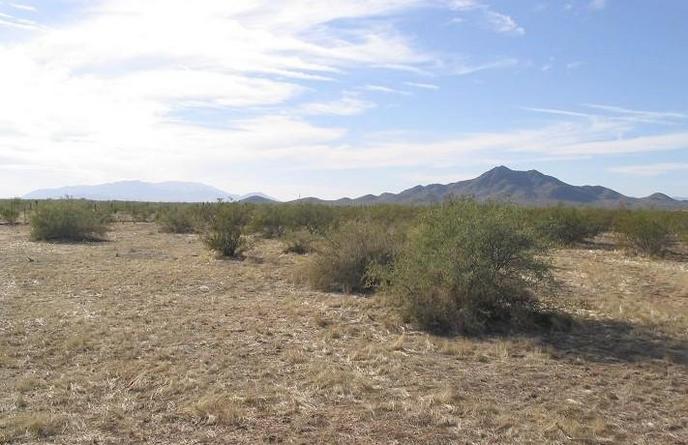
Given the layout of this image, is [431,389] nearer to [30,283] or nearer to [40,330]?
[40,330]

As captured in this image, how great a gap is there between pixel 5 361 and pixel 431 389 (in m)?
5.32

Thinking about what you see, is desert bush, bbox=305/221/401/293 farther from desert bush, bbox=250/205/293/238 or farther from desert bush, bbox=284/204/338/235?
desert bush, bbox=250/205/293/238

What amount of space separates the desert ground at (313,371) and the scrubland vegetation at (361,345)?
3 centimetres

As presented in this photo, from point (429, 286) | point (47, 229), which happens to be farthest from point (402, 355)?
point (47, 229)

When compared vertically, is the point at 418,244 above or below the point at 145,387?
above

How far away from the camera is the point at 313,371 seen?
25.8 ft

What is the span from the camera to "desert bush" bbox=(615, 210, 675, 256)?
23.3m

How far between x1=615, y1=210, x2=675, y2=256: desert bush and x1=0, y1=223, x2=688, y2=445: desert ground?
31.2 ft

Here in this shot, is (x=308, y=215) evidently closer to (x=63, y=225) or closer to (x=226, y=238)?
(x=63, y=225)

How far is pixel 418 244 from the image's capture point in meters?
11.8

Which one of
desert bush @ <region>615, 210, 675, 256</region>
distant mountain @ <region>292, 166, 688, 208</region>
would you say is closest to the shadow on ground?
desert bush @ <region>615, 210, 675, 256</region>

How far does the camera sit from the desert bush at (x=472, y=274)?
10539mm

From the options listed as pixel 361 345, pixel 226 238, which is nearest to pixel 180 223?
pixel 226 238

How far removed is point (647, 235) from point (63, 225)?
2363 cm
